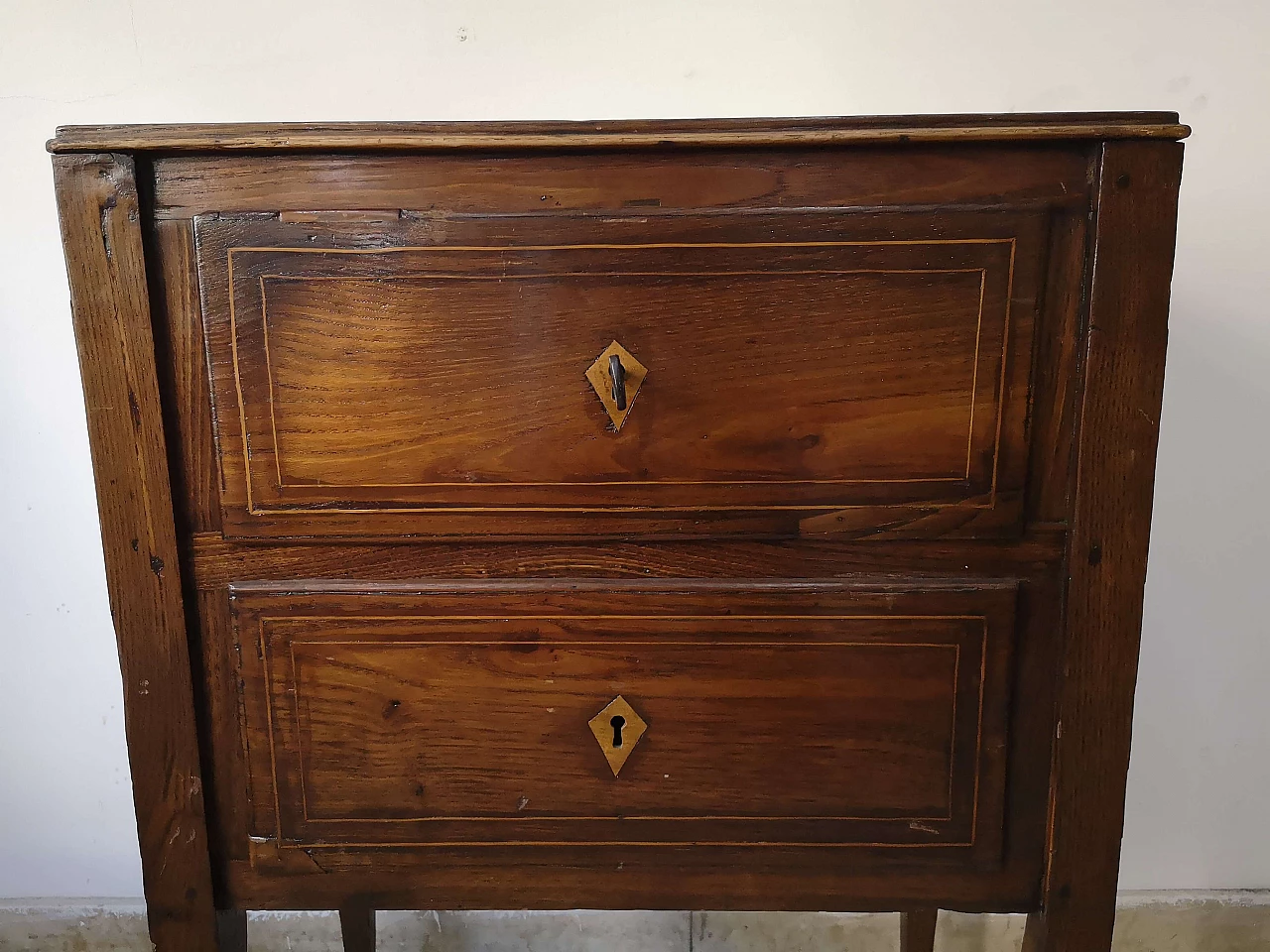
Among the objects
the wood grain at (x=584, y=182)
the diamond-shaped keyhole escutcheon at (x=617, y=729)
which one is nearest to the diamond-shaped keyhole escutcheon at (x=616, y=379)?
the wood grain at (x=584, y=182)

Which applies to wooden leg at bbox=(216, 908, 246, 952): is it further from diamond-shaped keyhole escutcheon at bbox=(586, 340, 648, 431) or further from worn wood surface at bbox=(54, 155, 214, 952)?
diamond-shaped keyhole escutcheon at bbox=(586, 340, 648, 431)

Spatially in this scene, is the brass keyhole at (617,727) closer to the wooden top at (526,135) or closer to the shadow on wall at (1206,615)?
the wooden top at (526,135)

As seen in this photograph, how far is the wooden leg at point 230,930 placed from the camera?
69 centimetres

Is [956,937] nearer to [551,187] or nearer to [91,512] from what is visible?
[551,187]

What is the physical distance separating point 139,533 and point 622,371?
381mm

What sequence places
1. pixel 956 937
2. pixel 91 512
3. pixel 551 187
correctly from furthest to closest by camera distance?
1. pixel 956 937
2. pixel 91 512
3. pixel 551 187

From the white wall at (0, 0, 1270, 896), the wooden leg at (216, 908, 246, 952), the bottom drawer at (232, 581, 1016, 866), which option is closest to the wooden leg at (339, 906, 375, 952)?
the wooden leg at (216, 908, 246, 952)

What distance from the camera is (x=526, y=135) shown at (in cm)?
57

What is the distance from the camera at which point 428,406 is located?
61 centimetres

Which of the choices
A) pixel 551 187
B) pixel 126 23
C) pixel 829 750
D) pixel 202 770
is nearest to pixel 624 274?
pixel 551 187

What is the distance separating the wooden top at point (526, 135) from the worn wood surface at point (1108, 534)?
7 centimetres

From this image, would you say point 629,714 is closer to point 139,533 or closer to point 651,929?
point 139,533

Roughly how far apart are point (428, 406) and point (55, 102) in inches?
32.3

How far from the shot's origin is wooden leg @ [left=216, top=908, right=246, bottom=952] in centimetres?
69
